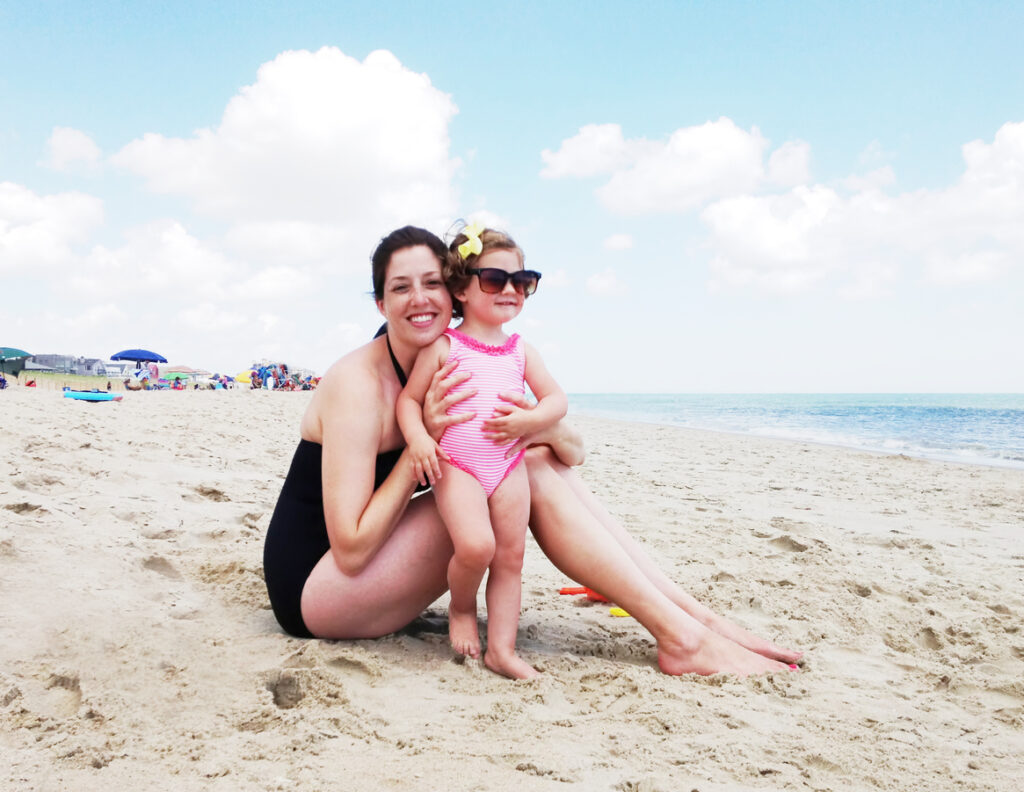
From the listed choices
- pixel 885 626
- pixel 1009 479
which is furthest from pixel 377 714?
pixel 1009 479

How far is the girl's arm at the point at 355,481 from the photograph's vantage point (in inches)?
93.7

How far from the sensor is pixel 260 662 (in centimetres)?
231

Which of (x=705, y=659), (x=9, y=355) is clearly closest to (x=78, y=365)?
(x=9, y=355)

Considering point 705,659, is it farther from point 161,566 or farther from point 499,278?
point 161,566

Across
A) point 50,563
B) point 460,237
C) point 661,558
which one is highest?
point 460,237

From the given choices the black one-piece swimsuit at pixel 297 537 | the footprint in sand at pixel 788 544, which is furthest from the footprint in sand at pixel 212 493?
the footprint in sand at pixel 788 544

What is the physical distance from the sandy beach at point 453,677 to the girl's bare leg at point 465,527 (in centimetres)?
29

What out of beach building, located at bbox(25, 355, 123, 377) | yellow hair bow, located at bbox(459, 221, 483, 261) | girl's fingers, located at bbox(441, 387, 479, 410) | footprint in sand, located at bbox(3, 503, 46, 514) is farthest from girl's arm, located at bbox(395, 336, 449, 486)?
beach building, located at bbox(25, 355, 123, 377)

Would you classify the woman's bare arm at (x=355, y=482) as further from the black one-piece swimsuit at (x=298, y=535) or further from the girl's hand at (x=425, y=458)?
the black one-piece swimsuit at (x=298, y=535)

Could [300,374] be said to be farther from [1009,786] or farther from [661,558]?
[1009,786]

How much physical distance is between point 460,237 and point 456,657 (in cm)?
154

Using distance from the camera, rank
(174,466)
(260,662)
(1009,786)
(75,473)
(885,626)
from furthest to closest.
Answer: (174,466) < (75,473) < (885,626) < (260,662) < (1009,786)

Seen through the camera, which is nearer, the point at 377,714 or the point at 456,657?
the point at 377,714

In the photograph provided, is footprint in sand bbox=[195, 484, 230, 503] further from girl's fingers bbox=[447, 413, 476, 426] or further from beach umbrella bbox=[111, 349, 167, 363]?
beach umbrella bbox=[111, 349, 167, 363]
